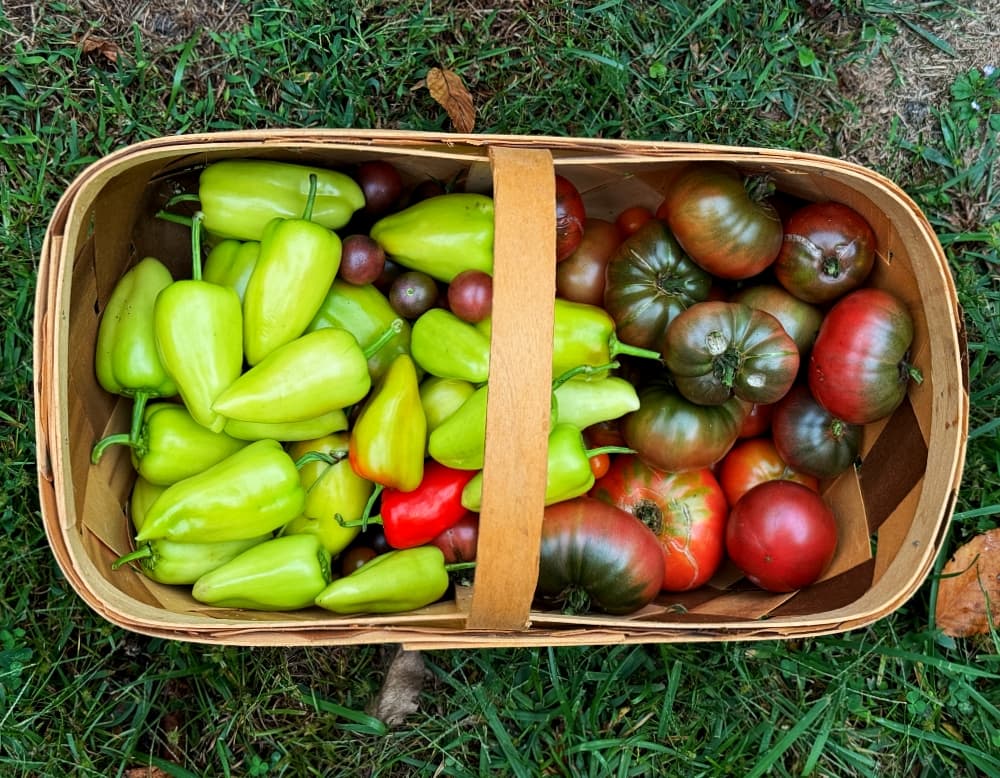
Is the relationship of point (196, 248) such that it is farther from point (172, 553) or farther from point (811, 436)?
point (811, 436)

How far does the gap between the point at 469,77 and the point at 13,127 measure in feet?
3.55

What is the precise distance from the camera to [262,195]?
6.03 ft

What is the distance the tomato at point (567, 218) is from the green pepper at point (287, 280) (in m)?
Answer: 0.44

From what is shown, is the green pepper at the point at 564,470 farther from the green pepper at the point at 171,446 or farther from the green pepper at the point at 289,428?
the green pepper at the point at 171,446

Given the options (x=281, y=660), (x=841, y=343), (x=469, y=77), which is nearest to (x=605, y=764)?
(x=281, y=660)

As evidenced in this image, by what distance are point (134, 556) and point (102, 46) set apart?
4.08 feet

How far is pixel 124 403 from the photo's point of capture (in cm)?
192

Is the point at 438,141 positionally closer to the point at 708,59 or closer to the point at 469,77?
the point at 469,77

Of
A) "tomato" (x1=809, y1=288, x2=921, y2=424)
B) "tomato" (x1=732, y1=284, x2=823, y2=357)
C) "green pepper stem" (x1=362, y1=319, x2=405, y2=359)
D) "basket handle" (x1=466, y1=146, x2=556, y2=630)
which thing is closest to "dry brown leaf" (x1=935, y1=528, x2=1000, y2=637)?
"tomato" (x1=809, y1=288, x2=921, y2=424)

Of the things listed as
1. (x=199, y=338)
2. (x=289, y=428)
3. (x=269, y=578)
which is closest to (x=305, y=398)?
(x=289, y=428)

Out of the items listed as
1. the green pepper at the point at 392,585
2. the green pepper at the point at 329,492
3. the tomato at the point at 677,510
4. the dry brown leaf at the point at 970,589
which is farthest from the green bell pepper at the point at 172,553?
the dry brown leaf at the point at 970,589

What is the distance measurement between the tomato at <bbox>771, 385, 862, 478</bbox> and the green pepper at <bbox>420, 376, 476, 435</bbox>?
25.7 inches

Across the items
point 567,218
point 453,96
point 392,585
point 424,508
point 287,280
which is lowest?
point 392,585

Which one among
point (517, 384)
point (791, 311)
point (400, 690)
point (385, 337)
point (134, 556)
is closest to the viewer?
point (517, 384)
